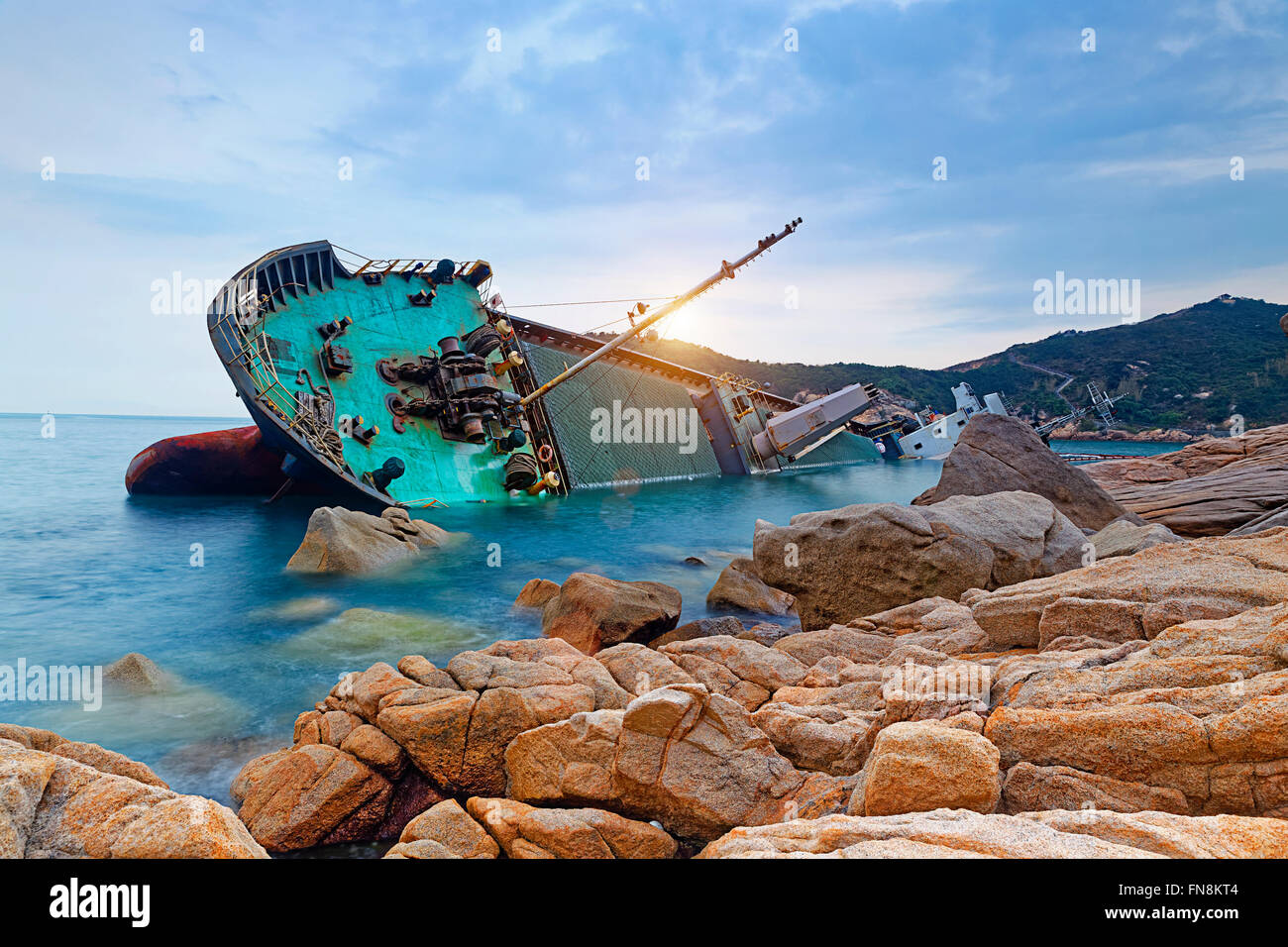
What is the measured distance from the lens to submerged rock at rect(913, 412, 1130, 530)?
573 inches

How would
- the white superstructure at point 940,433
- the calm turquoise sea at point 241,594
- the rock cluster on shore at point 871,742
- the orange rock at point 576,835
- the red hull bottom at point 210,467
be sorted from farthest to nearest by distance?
the white superstructure at point 940,433, the red hull bottom at point 210,467, the calm turquoise sea at point 241,594, the orange rock at point 576,835, the rock cluster on shore at point 871,742

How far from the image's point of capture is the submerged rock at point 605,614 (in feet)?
34.0

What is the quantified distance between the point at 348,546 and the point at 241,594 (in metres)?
2.46

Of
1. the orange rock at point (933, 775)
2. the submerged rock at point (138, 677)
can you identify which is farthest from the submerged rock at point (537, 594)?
the orange rock at point (933, 775)

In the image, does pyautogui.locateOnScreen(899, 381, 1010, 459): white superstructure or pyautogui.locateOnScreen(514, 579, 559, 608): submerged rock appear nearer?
pyautogui.locateOnScreen(514, 579, 559, 608): submerged rock

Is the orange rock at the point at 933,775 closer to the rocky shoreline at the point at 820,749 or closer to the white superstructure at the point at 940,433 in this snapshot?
the rocky shoreline at the point at 820,749

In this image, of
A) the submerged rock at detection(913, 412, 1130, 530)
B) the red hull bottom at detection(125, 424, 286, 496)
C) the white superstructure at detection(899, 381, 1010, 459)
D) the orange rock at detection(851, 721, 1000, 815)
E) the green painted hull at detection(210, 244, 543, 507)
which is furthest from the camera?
the white superstructure at detection(899, 381, 1010, 459)

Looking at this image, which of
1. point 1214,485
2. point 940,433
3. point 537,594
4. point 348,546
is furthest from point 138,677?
point 940,433

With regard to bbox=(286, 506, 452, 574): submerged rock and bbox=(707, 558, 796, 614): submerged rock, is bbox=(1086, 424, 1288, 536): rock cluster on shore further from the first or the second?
bbox=(286, 506, 452, 574): submerged rock

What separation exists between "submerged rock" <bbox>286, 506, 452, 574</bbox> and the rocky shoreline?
30.0 ft

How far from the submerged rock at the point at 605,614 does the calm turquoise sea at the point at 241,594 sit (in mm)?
1635

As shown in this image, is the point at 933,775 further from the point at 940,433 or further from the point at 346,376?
the point at 940,433

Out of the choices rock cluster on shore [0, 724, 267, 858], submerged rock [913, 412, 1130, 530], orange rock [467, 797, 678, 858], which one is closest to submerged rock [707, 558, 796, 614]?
submerged rock [913, 412, 1130, 530]
